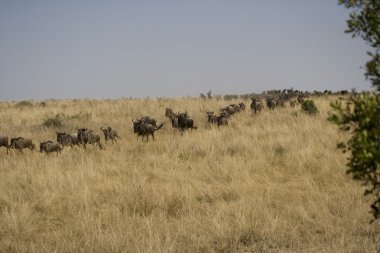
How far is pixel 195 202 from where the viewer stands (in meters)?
8.41

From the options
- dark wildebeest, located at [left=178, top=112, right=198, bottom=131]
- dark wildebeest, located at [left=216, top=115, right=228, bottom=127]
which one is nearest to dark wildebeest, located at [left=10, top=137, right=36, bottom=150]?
dark wildebeest, located at [left=178, top=112, right=198, bottom=131]

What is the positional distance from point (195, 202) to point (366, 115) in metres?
5.47

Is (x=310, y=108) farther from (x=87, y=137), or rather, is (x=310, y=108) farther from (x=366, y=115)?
(x=366, y=115)

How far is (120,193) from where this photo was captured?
885cm

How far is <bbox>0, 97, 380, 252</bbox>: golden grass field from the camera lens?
21.2 feet

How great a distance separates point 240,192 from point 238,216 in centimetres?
188

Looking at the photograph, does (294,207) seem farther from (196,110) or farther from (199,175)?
(196,110)

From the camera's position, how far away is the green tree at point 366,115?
131 inches

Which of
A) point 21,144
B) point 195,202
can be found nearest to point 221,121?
point 21,144

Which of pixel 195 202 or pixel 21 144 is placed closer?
pixel 195 202

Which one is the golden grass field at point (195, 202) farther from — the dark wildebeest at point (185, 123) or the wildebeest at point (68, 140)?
the dark wildebeest at point (185, 123)

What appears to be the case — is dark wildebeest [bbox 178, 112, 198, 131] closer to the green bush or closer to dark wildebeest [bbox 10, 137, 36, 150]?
dark wildebeest [bbox 10, 137, 36, 150]

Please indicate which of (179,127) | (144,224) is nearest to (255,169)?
(144,224)

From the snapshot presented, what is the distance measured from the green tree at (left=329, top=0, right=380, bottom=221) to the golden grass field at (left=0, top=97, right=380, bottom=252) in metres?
2.84
